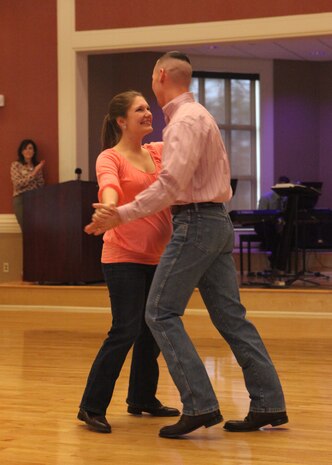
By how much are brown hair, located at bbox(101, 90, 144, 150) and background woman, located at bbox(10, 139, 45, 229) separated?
5692 millimetres

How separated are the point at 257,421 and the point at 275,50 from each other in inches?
426

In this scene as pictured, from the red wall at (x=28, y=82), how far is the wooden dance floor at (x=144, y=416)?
2.71 metres

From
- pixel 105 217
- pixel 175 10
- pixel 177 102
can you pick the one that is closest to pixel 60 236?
pixel 175 10

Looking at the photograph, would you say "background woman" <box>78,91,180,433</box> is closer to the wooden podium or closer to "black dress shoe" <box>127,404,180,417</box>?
"black dress shoe" <box>127,404,180,417</box>

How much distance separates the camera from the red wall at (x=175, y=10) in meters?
8.81

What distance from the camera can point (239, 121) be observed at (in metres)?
14.2

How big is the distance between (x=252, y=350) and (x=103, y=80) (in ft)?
32.2

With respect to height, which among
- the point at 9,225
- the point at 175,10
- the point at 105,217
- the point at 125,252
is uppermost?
the point at 175,10

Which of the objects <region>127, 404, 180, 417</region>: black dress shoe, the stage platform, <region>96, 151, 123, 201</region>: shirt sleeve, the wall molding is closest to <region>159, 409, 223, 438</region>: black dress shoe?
<region>127, 404, 180, 417</region>: black dress shoe

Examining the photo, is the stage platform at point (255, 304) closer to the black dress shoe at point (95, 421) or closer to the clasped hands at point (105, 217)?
the black dress shoe at point (95, 421)

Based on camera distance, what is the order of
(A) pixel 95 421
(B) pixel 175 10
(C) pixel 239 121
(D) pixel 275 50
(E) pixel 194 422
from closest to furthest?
(E) pixel 194 422, (A) pixel 95 421, (B) pixel 175 10, (D) pixel 275 50, (C) pixel 239 121

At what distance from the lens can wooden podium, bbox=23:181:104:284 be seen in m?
8.48

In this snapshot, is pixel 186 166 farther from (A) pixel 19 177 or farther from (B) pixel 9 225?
(B) pixel 9 225

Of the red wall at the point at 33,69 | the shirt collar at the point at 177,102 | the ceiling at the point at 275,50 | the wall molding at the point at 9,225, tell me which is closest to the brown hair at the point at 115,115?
the shirt collar at the point at 177,102
